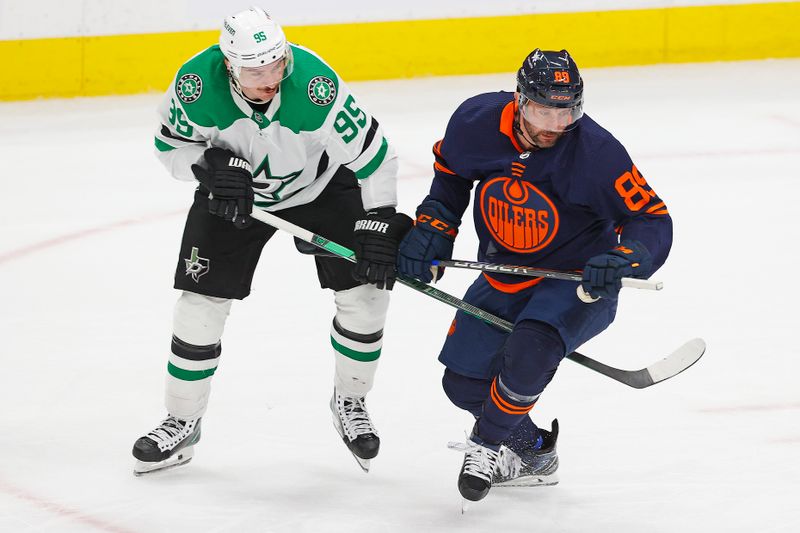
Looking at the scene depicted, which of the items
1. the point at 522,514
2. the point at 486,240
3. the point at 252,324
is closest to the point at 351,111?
the point at 486,240

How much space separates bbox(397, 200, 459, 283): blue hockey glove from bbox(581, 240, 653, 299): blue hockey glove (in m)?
0.37

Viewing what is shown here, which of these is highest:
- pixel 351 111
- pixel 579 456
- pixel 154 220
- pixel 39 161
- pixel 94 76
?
pixel 94 76

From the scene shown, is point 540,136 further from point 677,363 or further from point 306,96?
point 677,363

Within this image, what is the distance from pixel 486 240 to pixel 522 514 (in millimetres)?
590

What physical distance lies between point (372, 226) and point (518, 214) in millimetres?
327

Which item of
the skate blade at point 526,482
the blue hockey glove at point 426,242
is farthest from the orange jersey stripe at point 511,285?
the skate blade at point 526,482

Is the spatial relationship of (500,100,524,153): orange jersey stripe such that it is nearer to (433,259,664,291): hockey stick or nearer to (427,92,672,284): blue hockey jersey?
(427,92,672,284): blue hockey jersey

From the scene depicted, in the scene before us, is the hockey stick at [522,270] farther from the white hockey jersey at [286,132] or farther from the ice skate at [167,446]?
the ice skate at [167,446]

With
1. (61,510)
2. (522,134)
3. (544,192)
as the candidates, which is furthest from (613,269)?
(61,510)

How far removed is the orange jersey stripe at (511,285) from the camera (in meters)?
2.71

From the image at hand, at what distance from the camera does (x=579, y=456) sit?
2.97 metres

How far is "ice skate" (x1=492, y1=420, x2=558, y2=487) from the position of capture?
9.26 ft

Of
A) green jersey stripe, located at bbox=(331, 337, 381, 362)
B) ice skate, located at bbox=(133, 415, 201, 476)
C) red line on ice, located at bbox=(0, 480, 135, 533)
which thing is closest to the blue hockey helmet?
green jersey stripe, located at bbox=(331, 337, 381, 362)

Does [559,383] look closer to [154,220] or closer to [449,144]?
[449,144]
